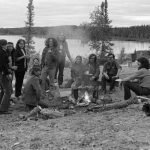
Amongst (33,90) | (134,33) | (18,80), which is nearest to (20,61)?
(18,80)

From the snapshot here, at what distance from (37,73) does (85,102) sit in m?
1.34

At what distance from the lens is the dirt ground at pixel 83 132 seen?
194 inches

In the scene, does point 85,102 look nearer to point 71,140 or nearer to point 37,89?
point 37,89

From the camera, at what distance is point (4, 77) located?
7.54 metres

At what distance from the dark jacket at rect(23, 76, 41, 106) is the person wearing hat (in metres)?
0.39

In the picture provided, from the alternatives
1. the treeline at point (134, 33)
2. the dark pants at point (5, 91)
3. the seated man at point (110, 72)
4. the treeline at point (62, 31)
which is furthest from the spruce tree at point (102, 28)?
the treeline at point (134, 33)

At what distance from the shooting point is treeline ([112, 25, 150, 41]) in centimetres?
7288

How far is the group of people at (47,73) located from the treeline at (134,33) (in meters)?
61.9

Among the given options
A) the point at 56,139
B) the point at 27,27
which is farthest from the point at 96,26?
the point at 56,139

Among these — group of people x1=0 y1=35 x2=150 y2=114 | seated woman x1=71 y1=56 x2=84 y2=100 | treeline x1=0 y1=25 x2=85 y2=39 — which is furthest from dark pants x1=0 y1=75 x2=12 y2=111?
treeline x1=0 y1=25 x2=85 y2=39

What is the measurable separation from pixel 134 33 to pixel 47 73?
7449cm

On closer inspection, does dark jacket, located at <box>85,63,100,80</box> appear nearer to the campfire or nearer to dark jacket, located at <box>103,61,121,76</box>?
dark jacket, located at <box>103,61,121,76</box>

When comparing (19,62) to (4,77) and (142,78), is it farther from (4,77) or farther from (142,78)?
(142,78)

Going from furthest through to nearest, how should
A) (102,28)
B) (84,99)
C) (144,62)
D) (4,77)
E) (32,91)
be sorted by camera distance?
(102,28) → (84,99) → (32,91) → (144,62) → (4,77)
